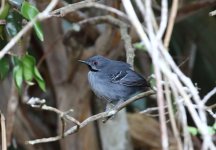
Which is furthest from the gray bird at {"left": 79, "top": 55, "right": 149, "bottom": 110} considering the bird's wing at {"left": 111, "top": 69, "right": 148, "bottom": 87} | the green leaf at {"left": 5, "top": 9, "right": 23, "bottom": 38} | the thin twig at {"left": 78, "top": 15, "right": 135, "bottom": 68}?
the green leaf at {"left": 5, "top": 9, "right": 23, "bottom": 38}

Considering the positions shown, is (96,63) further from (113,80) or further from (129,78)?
(129,78)

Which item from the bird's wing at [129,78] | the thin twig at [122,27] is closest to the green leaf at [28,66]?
the thin twig at [122,27]

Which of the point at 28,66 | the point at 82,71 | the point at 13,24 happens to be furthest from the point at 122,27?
the point at 28,66

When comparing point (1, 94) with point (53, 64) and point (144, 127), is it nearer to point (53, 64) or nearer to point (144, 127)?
point (53, 64)

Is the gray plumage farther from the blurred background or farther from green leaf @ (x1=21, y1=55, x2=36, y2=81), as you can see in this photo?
green leaf @ (x1=21, y1=55, x2=36, y2=81)

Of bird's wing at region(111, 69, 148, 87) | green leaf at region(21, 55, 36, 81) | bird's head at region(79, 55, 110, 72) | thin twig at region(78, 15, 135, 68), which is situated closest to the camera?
green leaf at region(21, 55, 36, 81)

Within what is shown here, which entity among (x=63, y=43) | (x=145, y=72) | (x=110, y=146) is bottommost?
(x=110, y=146)

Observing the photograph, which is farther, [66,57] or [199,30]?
[199,30]

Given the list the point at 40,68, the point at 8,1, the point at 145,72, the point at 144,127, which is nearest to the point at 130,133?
the point at 144,127
